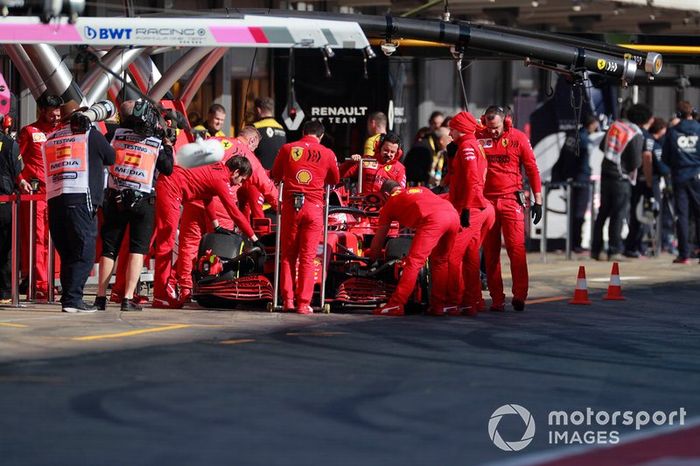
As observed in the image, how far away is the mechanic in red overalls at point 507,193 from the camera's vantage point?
15781 millimetres

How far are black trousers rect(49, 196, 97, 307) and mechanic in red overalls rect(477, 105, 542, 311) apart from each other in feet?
12.6

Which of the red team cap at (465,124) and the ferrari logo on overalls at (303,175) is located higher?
the red team cap at (465,124)

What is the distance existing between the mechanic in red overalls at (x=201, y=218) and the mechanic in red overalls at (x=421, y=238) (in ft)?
5.02

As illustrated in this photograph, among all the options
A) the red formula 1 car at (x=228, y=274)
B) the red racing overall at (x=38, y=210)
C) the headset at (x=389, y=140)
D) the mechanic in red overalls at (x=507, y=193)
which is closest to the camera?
the red formula 1 car at (x=228, y=274)

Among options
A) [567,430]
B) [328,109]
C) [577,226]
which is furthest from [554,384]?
[577,226]

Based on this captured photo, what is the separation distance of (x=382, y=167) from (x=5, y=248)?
424 centimetres

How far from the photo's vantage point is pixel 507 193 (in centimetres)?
1591

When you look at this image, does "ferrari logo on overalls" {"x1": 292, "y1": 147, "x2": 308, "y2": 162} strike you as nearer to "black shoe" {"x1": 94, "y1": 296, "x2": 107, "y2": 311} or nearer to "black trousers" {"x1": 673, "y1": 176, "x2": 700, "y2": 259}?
"black shoe" {"x1": 94, "y1": 296, "x2": 107, "y2": 311}

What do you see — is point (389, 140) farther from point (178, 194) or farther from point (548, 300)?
point (178, 194)

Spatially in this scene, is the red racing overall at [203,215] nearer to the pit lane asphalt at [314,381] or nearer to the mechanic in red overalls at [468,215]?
the pit lane asphalt at [314,381]

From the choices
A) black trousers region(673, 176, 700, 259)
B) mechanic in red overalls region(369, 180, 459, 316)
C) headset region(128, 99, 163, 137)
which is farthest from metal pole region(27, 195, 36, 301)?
black trousers region(673, 176, 700, 259)

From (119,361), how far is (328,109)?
11823 mm

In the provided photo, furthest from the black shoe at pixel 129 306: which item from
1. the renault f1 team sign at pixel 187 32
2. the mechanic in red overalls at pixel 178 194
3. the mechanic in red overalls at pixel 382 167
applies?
the mechanic in red overalls at pixel 382 167

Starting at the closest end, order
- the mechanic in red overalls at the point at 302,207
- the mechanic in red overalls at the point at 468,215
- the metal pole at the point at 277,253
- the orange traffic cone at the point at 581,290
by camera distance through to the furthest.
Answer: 1. the mechanic in red overalls at the point at 302,207
2. the metal pole at the point at 277,253
3. the mechanic in red overalls at the point at 468,215
4. the orange traffic cone at the point at 581,290
